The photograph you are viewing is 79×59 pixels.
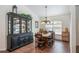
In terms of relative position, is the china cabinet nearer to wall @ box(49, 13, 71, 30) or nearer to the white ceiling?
the white ceiling

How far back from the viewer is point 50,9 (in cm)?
183

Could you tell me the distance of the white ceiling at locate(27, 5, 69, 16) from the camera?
1.72 m

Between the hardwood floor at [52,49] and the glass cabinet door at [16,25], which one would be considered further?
the glass cabinet door at [16,25]

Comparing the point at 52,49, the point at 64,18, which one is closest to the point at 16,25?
the point at 52,49

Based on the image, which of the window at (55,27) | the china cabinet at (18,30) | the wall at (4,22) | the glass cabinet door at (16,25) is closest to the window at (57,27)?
the window at (55,27)

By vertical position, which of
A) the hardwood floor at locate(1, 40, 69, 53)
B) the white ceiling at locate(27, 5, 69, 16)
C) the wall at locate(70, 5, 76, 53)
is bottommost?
the hardwood floor at locate(1, 40, 69, 53)

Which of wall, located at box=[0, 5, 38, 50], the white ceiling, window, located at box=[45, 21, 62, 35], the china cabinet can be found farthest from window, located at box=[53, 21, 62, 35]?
wall, located at box=[0, 5, 38, 50]

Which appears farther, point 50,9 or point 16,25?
point 16,25

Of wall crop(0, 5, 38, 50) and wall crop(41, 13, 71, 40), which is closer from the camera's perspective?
wall crop(0, 5, 38, 50)

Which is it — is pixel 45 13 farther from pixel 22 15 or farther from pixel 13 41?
pixel 13 41

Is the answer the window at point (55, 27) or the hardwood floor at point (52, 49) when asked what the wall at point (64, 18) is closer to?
the window at point (55, 27)

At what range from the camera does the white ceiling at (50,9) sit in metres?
1.72

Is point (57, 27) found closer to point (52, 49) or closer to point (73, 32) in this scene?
point (73, 32)
